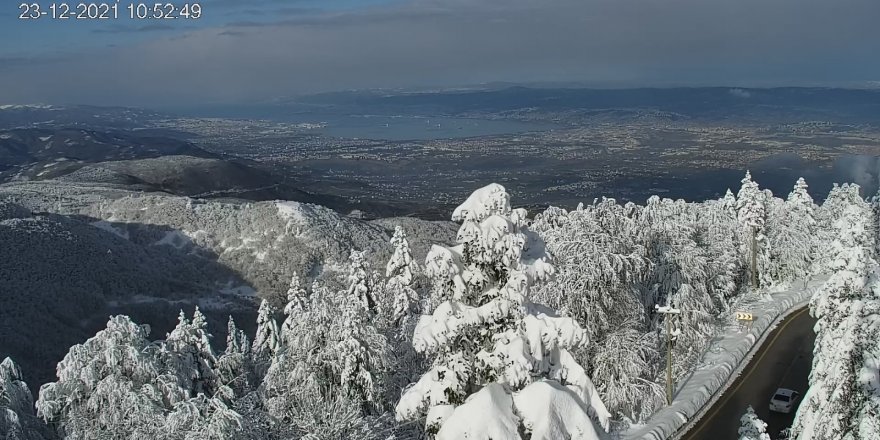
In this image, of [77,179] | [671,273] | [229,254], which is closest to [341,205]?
[77,179]

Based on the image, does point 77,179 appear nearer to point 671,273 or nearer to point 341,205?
point 341,205

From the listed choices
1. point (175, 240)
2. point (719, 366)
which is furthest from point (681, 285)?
point (175, 240)

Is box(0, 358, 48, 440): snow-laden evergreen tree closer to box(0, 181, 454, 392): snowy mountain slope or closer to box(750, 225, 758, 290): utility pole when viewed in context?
box(750, 225, 758, 290): utility pole

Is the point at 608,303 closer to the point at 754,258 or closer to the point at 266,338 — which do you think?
the point at 266,338

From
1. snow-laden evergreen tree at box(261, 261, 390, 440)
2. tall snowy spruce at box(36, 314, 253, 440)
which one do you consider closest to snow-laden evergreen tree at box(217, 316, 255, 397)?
snow-laden evergreen tree at box(261, 261, 390, 440)

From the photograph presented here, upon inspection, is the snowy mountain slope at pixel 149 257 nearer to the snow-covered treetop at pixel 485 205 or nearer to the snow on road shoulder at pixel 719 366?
the snow on road shoulder at pixel 719 366

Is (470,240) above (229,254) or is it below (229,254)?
above
